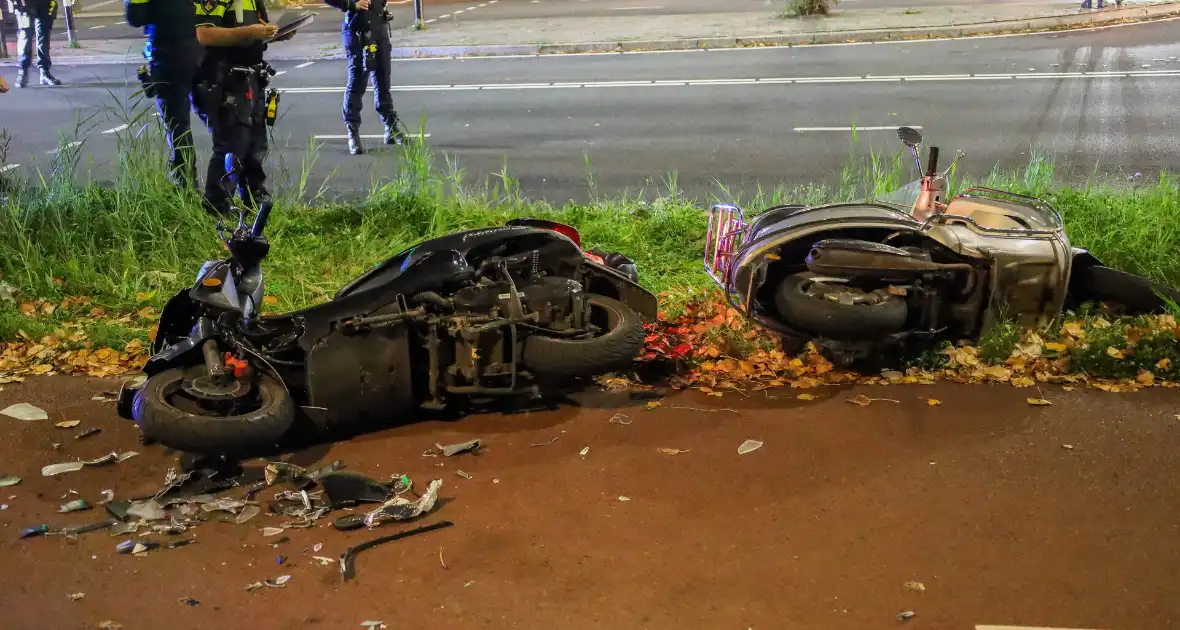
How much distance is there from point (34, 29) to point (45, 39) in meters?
0.36

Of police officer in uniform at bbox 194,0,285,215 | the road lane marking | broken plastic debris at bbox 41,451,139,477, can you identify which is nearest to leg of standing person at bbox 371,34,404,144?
police officer in uniform at bbox 194,0,285,215

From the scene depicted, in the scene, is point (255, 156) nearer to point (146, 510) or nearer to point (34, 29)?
point (146, 510)

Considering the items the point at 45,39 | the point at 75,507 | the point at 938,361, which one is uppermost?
the point at 45,39

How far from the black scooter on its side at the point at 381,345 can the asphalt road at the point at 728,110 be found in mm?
4092

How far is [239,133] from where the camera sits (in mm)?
7785

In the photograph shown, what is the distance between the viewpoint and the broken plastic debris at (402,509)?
393 centimetres

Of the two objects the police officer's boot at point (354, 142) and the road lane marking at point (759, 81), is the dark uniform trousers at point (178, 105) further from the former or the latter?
the road lane marking at point (759, 81)

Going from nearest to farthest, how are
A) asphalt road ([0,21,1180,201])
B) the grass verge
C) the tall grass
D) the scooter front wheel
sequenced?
the scooter front wheel → the grass verge → the tall grass → asphalt road ([0,21,1180,201])

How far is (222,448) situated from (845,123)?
8.44 meters

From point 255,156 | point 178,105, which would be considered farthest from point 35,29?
point 255,156

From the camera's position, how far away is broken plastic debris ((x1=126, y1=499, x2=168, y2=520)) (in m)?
4.02

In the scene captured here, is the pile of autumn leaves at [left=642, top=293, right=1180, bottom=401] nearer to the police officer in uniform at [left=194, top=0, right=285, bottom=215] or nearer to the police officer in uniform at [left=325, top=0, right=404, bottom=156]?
the police officer in uniform at [left=194, top=0, right=285, bottom=215]

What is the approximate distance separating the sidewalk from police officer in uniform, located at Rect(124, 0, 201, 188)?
895 cm

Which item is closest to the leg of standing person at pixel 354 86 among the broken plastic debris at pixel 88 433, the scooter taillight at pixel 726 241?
the scooter taillight at pixel 726 241
